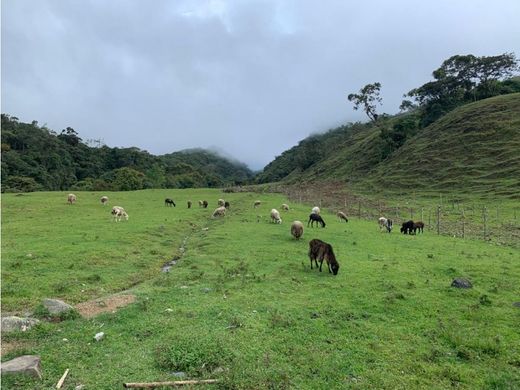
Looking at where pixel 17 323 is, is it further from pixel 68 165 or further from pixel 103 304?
pixel 68 165

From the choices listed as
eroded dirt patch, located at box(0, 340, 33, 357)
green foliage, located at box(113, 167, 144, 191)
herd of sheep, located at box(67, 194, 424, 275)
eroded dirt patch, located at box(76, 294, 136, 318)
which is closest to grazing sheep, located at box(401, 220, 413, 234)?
herd of sheep, located at box(67, 194, 424, 275)

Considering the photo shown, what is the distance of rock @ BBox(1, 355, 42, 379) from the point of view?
890 cm

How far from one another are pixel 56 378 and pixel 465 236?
33.0 metres

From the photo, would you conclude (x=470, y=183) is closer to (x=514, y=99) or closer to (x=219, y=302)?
(x=514, y=99)

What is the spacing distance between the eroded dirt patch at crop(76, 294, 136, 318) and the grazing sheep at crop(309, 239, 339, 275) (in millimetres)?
9117

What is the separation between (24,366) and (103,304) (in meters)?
5.43

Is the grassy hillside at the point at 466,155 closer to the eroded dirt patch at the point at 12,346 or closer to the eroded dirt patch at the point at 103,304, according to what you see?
the eroded dirt patch at the point at 103,304

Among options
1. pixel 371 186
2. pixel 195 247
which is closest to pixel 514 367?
pixel 195 247

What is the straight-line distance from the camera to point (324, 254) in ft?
63.7

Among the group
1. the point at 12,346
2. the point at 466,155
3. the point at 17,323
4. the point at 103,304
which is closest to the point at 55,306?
the point at 17,323

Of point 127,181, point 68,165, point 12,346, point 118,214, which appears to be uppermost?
point 68,165

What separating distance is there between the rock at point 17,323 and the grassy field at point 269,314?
0.41 meters

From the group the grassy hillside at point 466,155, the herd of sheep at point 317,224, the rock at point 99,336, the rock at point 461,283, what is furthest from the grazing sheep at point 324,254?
the grassy hillside at point 466,155

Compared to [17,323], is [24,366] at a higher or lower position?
lower
